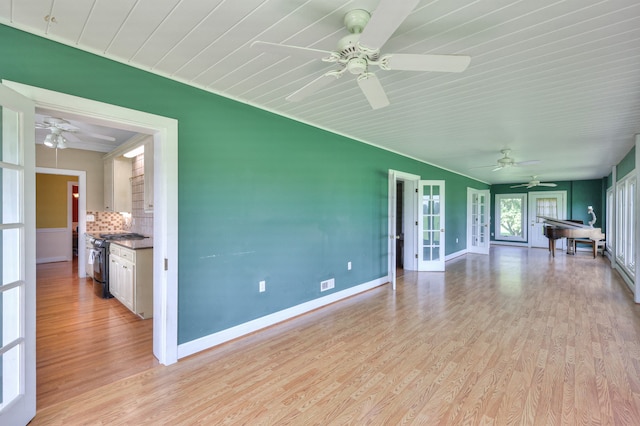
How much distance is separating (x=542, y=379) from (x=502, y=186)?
35.8ft

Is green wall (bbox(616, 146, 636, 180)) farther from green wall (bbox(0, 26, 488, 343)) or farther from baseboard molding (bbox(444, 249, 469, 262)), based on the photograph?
green wall (bbox(0, 26, 488, 343))

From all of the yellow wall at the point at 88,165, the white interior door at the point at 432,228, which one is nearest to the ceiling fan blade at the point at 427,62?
the white interior door at the point at 432,228

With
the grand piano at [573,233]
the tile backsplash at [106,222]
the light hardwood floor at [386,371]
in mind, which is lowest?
the light hardwood floor at [386,371]

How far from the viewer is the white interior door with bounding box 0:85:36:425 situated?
1.65 m

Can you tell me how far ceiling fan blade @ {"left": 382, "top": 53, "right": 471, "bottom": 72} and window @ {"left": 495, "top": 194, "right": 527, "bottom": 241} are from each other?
1165cm

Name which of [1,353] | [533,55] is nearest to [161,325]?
[1,353]

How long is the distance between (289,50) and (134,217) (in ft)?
16.4

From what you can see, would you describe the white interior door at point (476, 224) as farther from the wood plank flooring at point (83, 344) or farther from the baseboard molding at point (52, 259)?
the baseboard molding at point (52, 259)

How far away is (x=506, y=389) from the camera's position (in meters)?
2.19

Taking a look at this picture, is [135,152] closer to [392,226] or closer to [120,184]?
[120,184]

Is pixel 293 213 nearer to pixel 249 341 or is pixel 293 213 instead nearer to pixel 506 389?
pixel 249 341

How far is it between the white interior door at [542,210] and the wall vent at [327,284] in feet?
32.9

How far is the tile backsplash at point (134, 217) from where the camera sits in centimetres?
488

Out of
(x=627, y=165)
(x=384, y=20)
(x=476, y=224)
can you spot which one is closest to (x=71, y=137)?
(x=384, y=20)
